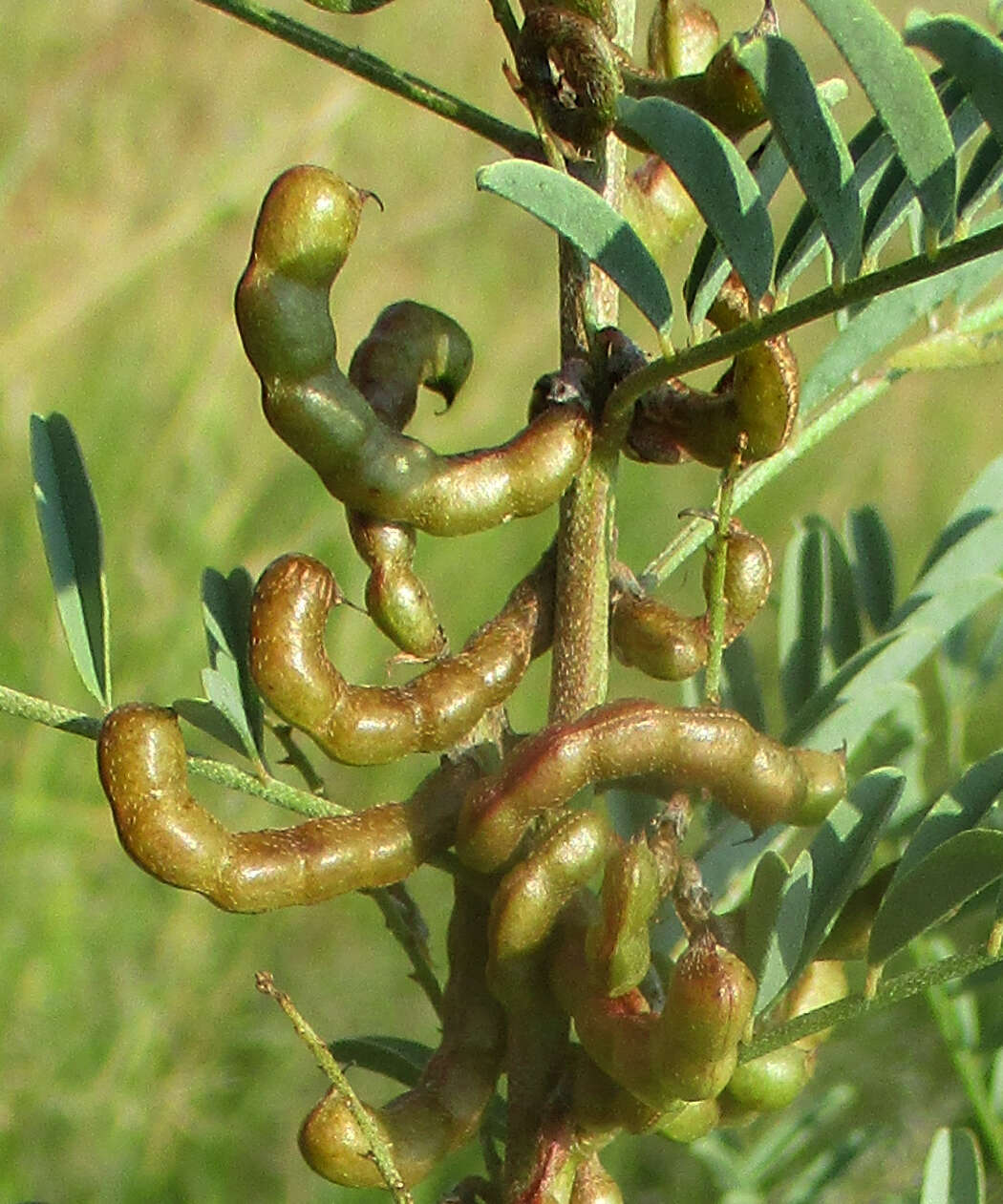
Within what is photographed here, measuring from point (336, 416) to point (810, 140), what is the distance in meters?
0.28

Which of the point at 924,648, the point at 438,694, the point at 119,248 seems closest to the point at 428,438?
the point at 119,248

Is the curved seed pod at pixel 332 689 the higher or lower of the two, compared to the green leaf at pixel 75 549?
lower

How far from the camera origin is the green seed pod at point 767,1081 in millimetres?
985

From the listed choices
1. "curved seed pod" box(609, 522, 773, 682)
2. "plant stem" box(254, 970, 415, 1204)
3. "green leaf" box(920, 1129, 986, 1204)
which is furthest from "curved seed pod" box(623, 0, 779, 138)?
"green leaf" box(920, 1129, 986, 1204)

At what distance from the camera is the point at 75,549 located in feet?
3.59

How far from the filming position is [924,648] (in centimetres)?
124

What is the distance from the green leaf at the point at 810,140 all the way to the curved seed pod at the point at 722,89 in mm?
32

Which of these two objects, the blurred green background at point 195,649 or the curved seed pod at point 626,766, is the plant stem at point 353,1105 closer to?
the curved seed pod at point 626,766

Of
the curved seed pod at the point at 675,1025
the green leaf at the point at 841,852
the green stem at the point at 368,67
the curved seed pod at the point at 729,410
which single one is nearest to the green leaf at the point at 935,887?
the green leaf at the point at 841,852

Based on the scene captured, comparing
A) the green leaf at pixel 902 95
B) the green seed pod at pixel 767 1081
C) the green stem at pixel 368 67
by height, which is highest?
the green stem at pixel 368 67

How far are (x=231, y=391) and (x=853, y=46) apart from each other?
317 centimetres

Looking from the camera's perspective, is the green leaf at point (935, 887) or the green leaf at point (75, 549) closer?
the green leaf at point (935, 887)

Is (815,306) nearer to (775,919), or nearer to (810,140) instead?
(810,140)

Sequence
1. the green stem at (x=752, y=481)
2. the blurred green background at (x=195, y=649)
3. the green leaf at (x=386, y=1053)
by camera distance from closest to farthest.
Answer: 1. the green stem at (x=752, y=481)
2. the green leaf at (x=386, y=1053)
3. the blurred green background at (x=195, y=649)
